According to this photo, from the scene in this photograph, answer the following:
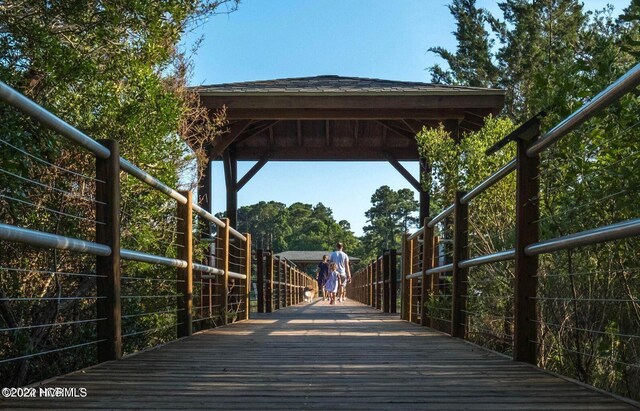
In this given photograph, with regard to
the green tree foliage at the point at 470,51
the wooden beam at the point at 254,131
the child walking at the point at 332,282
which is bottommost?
the child walking at the point at 332,282

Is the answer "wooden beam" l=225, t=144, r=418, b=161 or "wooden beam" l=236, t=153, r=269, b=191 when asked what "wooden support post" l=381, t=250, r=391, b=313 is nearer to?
"wooden beam" l=225, t=144, r=418, b=161

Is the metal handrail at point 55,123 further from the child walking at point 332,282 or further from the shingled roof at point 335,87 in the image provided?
the child walking at point 332,282

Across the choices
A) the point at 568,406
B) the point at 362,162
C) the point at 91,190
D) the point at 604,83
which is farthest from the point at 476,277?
the point at 362,162

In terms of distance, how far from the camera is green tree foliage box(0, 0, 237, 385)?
18.7 feet

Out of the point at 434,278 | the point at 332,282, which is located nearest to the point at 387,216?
the point at 332,282

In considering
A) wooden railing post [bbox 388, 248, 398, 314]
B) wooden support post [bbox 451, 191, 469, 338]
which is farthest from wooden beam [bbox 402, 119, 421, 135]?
wooden support post [bbox 451, 191, 469, 338]

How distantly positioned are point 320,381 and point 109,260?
129 centimetres

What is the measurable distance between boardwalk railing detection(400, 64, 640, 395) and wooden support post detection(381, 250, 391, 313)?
535 centimetres

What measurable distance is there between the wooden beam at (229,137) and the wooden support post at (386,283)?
3282 mm

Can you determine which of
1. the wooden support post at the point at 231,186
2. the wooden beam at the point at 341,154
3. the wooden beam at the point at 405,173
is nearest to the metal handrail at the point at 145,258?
the wooden support post at the point at 231,186

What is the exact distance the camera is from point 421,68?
30453 millimetres

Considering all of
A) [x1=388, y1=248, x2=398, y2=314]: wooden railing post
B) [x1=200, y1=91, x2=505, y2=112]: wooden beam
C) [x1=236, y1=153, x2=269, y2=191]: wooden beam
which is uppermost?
[x1=200, y1=91, x2=505, y2=112]: wooden beam

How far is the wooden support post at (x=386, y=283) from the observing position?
1248 centimetres

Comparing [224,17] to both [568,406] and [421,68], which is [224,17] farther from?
[421,68]
